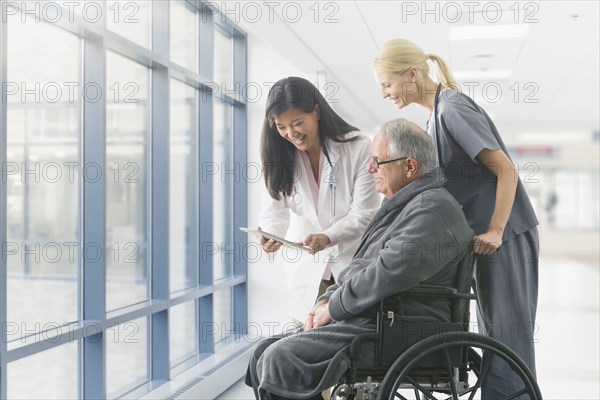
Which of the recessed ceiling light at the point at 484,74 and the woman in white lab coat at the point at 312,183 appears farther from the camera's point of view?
the recessed ceiling light at the point at 484,74

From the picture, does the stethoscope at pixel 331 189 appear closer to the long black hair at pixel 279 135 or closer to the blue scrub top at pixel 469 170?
the long black hair at pixel 279 135

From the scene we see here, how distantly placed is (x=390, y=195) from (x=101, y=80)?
5.16 ft

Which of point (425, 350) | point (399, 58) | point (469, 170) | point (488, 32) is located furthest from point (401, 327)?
point (488, 32)

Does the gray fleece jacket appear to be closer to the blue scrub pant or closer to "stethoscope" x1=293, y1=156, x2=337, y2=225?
the blue scrub pant

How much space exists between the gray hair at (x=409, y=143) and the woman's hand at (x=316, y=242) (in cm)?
45

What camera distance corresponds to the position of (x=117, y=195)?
13.8 ft

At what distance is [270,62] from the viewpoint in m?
5.34

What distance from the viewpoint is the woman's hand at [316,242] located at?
2415 millimetres

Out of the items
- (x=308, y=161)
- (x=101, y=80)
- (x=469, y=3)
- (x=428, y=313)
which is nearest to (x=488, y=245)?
(x=428, y=313)

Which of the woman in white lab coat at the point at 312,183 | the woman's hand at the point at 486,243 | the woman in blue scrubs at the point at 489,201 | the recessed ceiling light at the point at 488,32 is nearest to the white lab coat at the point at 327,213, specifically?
the woman in white lab coat at the point at 312,183

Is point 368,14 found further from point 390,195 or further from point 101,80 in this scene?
point 390,195

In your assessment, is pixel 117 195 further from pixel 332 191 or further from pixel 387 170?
pixel 387 170

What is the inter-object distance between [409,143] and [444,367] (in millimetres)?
658

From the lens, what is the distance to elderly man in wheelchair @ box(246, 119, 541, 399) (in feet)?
6.39
